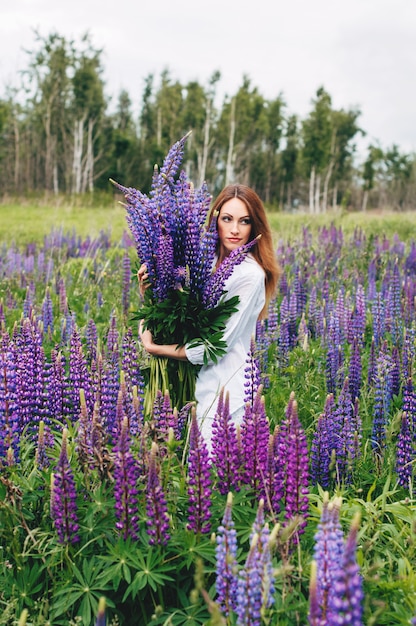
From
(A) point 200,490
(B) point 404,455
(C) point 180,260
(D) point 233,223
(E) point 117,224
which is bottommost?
(B) point 404,455

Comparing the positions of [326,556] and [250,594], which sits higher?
[326,556]

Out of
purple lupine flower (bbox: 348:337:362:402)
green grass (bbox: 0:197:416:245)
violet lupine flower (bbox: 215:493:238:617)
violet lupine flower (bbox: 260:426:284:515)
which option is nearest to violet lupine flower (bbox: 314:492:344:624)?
violet lupine flower (bbox: 215:493:238:617)

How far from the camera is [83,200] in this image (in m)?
27.0

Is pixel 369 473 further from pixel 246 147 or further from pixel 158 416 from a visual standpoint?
pixel 246 147

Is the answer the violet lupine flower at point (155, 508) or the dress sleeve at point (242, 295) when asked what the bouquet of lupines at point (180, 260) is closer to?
the dress sleeve at point (242, 295)

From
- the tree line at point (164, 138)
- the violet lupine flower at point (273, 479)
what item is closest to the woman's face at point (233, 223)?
the violet lupine flower at point (273, 479)

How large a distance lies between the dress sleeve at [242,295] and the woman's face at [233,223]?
9.1 inches

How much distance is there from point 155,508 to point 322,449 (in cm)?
126

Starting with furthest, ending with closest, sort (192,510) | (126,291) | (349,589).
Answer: (126,291) < (192,510) < (349,589)

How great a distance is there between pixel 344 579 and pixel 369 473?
217 centimetres

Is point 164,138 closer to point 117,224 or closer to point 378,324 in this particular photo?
point 117,224

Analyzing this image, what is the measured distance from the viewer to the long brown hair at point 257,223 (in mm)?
3877

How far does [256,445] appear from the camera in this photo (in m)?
2.35

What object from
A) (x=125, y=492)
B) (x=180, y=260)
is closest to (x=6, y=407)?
(x=125, y=492)
